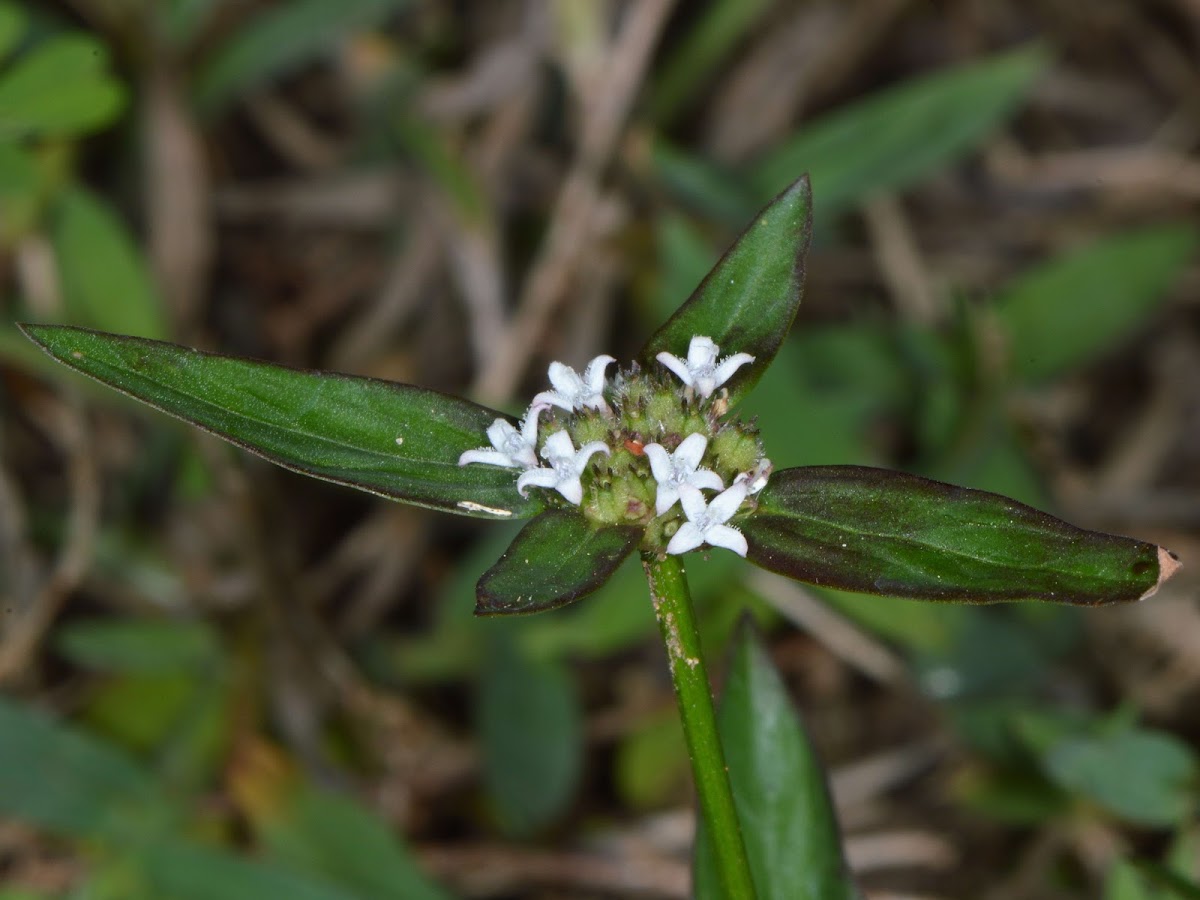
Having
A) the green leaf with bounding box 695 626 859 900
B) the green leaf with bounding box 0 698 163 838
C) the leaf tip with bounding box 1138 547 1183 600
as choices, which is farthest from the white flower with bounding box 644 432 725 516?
the green leaf with bounding box 0 698 163 838

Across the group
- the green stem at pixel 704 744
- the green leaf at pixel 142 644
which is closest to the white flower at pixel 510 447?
the green stem at pixel 704 744

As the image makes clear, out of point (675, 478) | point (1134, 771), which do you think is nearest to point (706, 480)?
point (675, 478)

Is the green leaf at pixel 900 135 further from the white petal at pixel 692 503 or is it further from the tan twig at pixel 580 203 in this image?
the white petal at pixel 692 503

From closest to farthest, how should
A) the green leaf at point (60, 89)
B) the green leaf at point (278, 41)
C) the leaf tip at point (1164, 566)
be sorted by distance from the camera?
1. the leaf tip at point (1164, 566)
2. the green leaf at point (60, 89)
3. the green leaf at point (278, 41)

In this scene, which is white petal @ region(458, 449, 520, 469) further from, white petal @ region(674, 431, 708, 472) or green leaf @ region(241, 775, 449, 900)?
green leaf @ region(241, 775, 449, 900)

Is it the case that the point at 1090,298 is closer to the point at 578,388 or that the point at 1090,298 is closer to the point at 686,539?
the point at 578,388

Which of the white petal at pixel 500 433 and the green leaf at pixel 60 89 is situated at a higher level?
the green leaf at pixel 60 89

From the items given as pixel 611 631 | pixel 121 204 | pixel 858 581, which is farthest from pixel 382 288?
pixel 858 581
